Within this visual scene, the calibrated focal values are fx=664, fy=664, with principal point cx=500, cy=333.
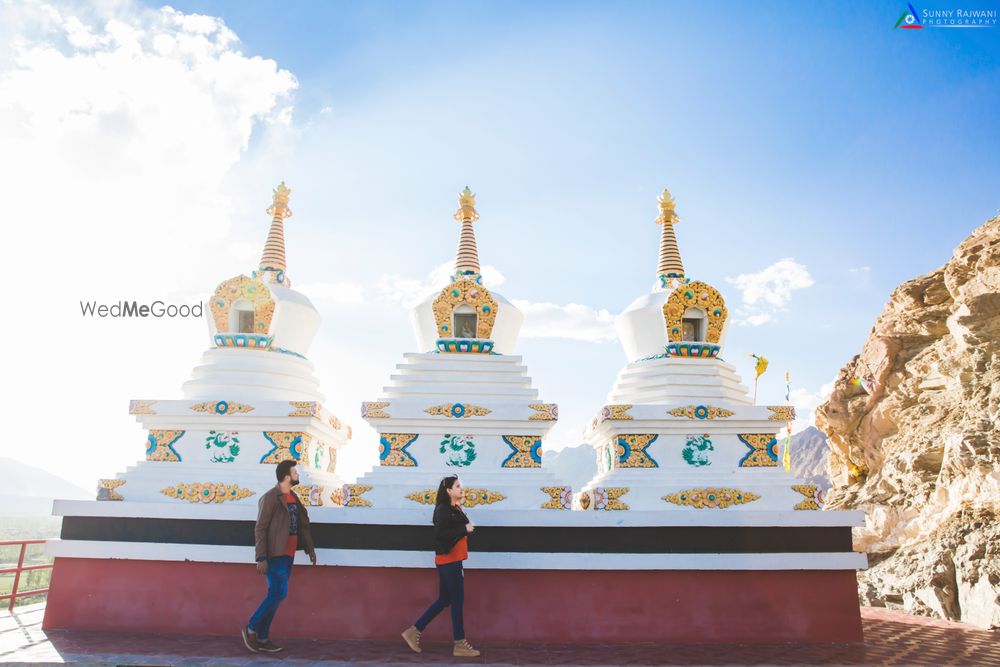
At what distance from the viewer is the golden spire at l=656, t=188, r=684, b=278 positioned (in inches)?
417

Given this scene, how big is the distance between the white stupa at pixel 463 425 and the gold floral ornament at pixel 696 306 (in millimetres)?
2304

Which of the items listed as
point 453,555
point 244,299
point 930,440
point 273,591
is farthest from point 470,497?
point 930,440

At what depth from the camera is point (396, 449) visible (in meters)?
8.30

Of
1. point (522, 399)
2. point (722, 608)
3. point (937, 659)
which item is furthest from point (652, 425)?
point (937, 659)

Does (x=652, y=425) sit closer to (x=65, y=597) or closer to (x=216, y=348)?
(x=216, y=348)

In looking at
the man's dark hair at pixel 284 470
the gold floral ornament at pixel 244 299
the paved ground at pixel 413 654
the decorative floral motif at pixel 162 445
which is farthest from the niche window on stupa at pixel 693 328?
the decorative floral motif at pixel 162 445

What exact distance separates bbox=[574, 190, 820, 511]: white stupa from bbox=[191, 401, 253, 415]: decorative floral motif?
4541 millimetres

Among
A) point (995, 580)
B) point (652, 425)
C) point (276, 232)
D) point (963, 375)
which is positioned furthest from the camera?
point (963, 375)

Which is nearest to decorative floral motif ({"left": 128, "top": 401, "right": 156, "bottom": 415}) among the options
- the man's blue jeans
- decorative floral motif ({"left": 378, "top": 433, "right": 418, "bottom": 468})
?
decorative floral motif ({"left": 378, "top": 433, "right": 418, "bottom": 468})

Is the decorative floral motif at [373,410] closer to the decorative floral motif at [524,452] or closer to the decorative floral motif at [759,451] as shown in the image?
the decorative floral motif at [524,452]

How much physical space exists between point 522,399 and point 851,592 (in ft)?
14.4

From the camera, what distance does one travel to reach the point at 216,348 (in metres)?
9.35

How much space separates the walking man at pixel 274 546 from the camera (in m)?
6.19

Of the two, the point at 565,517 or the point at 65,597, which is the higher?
the point at 565,517
